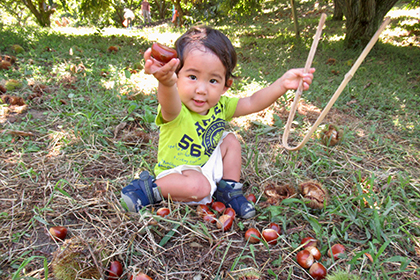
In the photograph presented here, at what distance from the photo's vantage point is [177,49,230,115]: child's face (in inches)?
67.9

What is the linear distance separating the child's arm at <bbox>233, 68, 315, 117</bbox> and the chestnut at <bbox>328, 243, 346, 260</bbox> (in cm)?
99

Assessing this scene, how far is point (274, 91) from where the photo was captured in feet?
6.35

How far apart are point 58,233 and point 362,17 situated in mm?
7206

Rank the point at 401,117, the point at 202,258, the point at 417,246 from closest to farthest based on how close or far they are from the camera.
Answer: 1. the point at 202,258
2. the point at 417,246
3. the point at 401,117

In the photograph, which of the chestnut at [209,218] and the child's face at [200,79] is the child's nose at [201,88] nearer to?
the child's face at [200,79]

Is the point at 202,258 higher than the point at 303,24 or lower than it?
lower

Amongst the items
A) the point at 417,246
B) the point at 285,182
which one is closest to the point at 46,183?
the point at 285,182

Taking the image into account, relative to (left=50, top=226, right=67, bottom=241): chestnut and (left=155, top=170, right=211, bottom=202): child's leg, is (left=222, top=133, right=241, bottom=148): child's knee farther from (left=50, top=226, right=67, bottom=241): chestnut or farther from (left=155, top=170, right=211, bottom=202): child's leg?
(left=50, top=226, right=67, bottom=241): chestnut

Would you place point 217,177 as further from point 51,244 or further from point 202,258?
point 51,244

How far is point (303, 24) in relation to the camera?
30.7 ft

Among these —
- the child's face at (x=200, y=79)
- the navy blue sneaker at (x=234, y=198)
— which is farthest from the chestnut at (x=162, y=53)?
the navy blue sneaker at (x=234, y=198)

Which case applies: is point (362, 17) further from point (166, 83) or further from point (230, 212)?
point (166, 83)

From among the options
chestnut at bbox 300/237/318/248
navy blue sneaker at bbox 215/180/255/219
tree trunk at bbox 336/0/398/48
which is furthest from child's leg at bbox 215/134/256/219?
tree trunk at bbox 336/0/398/48

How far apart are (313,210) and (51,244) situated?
70.4 inches
